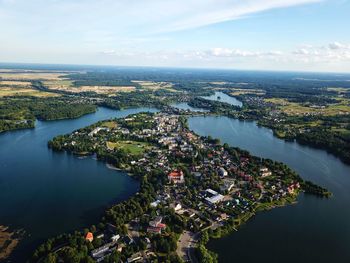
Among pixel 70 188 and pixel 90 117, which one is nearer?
pixel 70 188

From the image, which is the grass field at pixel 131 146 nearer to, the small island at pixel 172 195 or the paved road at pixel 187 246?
the small island at pixel 172 195

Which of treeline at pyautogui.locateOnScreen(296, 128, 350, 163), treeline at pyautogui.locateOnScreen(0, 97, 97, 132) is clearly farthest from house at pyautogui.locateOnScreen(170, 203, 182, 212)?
treeline at pyautogui.locateOnScreen(0, 97, 97, 132)

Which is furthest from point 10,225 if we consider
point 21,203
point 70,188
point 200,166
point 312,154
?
point 312,154

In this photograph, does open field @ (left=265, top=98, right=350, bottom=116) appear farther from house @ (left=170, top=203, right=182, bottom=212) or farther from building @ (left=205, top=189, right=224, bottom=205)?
house @ (left=170, top=203, right=182, bottom=212)

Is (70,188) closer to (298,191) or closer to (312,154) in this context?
(298,191)

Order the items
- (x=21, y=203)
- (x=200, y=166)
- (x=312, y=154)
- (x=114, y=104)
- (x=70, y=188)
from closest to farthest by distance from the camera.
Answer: (x=21, y=203) → (x=70, y=188) → (x=200, y=166) → (x=312, y=154) → (x=114, y=104)

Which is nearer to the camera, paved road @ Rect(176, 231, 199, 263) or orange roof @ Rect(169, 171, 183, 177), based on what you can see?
paved road @ Rect(176, 231, 199, 263)

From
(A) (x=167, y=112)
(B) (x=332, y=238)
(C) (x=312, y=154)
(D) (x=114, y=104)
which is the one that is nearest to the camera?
(B) (x=332, y=238)
